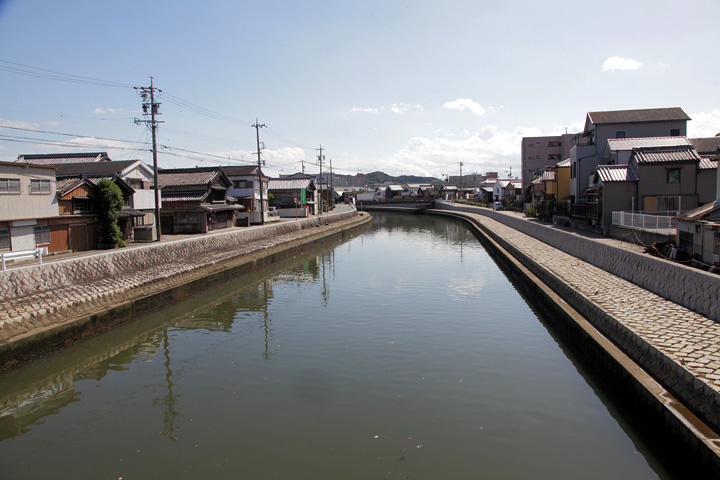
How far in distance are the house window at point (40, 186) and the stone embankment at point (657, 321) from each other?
21.0 metres

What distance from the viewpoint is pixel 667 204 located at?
74.3 feet

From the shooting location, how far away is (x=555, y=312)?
42.5 feet

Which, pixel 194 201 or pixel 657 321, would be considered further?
pixel 194 201

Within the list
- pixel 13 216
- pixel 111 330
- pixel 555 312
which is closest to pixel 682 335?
pixel 555 312

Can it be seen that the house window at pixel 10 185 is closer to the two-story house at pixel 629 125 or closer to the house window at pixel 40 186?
the house window at pixel 40 186

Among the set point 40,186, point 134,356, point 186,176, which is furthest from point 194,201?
point 134,356

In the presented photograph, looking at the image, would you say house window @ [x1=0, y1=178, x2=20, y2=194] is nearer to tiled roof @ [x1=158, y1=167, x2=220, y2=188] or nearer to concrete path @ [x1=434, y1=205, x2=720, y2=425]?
tiled roof @ [x1=158, y1=167, x2=220, y2=188]

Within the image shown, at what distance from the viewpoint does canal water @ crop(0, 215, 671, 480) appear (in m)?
6.62

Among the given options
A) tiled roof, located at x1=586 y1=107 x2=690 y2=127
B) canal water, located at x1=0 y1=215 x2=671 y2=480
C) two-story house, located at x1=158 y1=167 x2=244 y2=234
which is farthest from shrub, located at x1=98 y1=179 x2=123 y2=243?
tiled roof, located at x1=586 y1=107 x2=690 y2=127

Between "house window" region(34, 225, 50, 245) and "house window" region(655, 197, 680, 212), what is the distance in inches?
1146

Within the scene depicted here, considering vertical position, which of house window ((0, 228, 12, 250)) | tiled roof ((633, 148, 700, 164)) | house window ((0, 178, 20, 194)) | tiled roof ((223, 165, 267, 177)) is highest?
tiled roof ((223, 165, 267, 177))

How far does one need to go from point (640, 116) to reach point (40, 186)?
41078 mm

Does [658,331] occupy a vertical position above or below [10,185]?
below

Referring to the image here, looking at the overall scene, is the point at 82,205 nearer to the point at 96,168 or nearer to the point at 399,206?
the point at 96,168
